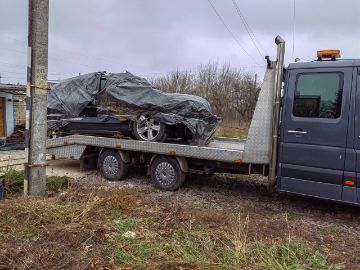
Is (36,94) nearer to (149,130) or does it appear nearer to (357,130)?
(149,130)

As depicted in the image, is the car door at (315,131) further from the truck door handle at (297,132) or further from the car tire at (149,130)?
the car tire at (149,130)

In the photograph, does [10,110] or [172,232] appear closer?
[172,232]

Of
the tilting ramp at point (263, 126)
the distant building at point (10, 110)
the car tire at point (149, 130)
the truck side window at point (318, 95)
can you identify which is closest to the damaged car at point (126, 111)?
the car tire at point (149, 130)

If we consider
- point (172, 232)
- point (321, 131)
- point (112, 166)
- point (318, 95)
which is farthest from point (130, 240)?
point (112, 166)

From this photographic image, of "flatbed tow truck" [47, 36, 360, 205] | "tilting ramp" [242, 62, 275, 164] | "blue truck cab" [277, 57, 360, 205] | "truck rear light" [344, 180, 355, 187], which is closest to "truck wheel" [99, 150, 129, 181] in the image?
"flatbed tow truck" [47, 36, 360, 205]

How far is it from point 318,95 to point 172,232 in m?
3.14

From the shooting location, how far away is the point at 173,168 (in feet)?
25.2

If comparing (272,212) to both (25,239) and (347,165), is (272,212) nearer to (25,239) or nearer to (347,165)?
(347,165)

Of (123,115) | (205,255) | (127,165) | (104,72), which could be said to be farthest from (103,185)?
(205,255)

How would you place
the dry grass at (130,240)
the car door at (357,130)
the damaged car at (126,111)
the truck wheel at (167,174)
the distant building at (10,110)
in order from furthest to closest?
the distant building at (10,110)
the damaged car at (126,111)
the truck wheel at (167,174)
the car door at (357,130)
the dry grass at (130,240)

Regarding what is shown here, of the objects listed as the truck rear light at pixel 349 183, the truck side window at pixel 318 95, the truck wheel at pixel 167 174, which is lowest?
the truck wheel at pixel 167 174

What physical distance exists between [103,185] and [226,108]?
68.5 ft

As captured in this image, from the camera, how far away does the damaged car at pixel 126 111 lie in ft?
25.7

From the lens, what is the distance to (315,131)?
19.4 feet
